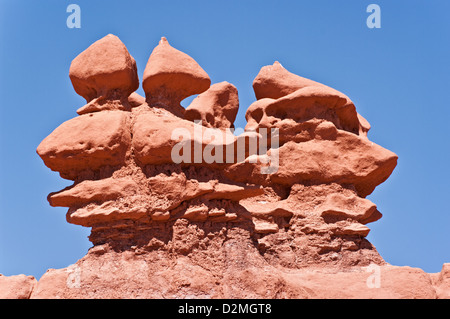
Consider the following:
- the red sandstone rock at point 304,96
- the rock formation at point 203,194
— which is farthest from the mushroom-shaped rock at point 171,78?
the red sandstone rock at point 304,96

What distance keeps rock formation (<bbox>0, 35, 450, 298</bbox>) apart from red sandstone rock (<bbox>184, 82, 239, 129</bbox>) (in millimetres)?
115

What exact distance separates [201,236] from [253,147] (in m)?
1.93

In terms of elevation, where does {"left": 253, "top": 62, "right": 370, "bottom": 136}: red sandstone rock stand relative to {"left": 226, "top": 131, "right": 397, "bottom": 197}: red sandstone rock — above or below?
above

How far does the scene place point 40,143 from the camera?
13.8 metres

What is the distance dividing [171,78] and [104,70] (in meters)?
1.23

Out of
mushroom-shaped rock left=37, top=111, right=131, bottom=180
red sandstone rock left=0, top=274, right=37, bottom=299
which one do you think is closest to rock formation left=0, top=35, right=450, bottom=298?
mushroom-shaped rock left=37, top=111, right=131, bottom=180

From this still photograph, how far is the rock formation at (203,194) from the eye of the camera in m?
12.8

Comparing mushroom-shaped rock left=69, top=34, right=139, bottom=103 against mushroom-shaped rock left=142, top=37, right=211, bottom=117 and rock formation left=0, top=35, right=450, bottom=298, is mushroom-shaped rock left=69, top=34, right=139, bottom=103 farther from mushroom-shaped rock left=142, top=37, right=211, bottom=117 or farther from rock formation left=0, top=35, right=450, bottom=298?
mushroom-shaped rock left=142, top=37, right=211, bottom=117

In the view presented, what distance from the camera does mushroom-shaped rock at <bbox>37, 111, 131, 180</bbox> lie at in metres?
13.3

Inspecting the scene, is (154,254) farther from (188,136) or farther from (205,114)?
(205,114)

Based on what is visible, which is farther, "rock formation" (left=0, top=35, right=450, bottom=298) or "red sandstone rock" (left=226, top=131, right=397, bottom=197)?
"red sandstone rock" (left=226, top=131, right=397, bottom=197)

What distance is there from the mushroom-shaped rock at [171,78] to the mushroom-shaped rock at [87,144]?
1.02m

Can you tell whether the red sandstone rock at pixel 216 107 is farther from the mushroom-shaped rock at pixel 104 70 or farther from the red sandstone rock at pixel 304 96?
the mushroom-shaped rock at pixel 104 70
